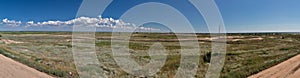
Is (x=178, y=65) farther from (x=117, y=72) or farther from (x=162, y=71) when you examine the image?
(x=117, y=72)

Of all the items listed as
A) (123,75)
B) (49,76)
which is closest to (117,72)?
(123,75)

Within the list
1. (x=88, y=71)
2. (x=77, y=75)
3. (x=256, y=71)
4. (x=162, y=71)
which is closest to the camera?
(x=77, y=75)

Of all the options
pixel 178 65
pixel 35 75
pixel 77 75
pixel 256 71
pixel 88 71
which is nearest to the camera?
pixel 35 75

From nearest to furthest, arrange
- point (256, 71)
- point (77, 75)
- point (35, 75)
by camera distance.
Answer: point (35, 75)
point (77, 75)
point (256, 71)

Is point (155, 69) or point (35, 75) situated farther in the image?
point (155, 69)

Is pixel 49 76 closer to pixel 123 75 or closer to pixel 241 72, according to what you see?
pixel 123 75

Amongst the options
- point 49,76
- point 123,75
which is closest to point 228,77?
point 123,75
